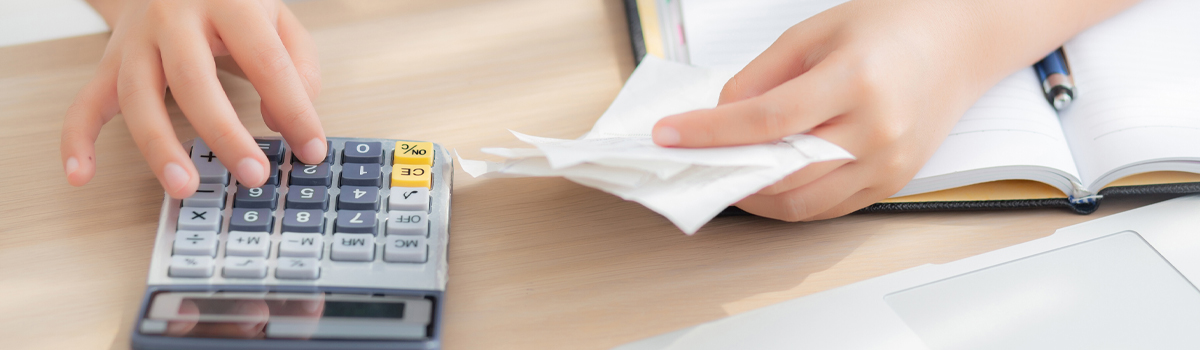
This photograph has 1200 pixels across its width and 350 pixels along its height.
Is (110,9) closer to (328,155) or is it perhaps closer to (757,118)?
(328,155)

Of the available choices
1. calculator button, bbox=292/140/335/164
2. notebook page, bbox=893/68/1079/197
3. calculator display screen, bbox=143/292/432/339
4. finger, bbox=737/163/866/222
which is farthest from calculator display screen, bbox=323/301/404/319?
notebook page, bbox=893/68/1079/197

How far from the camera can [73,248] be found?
39cm

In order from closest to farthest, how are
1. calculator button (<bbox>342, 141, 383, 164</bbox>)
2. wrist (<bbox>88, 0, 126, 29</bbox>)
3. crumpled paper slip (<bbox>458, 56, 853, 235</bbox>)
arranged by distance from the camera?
crumpled paper slip (<bbox>458, 56, 853, 235</bbox>), calculator button (<bbox>342, 141, 383, 164</bbox>), wrist (<bbox>88, 0, 126, 29</bbox>)

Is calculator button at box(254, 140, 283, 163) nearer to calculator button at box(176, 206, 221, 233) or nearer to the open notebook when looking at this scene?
calculator button at box(176, 206, 221, 233)

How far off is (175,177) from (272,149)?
5 centimetres

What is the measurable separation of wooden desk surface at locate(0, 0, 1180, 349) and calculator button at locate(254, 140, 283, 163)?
0.05 metres

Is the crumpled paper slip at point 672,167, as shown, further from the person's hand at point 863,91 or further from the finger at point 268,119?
the finger at point 268,119

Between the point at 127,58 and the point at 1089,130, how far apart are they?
627mm

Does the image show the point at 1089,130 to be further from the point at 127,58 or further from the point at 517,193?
the point at 127,58

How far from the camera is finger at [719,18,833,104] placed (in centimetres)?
42

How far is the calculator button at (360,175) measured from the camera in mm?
398

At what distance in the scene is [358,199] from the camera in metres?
0.39

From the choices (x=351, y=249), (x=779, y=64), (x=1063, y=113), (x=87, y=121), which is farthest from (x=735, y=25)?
(x=87, y=121)

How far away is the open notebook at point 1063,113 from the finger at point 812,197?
4 centimetres
